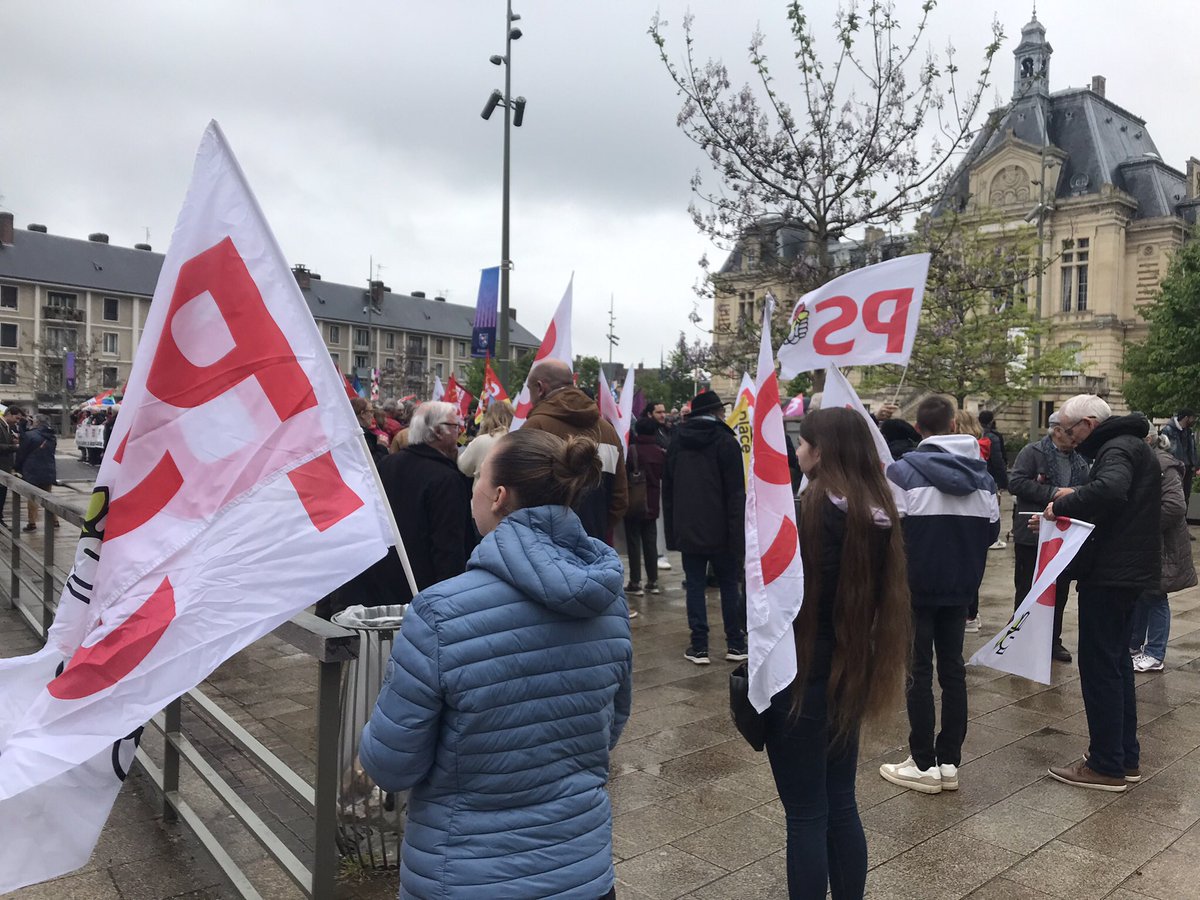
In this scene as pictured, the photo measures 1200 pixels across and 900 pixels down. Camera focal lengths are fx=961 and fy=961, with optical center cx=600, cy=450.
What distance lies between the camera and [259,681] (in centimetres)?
607

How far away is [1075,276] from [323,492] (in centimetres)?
6220

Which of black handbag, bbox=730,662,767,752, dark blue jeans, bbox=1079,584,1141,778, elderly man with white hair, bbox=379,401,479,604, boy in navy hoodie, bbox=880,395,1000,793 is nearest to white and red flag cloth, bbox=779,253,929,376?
boy in navy hoodie, bbox=880,395,1000,793

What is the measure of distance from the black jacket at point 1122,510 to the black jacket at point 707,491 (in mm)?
2686

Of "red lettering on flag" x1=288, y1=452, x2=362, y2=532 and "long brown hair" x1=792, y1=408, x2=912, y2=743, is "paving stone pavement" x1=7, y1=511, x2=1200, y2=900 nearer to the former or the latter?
"long brown hair" x1=792, y1=408, x2=912, y2=743

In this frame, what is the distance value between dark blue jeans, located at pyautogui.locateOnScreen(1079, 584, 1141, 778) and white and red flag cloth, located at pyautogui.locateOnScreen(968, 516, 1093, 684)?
0.82 ft

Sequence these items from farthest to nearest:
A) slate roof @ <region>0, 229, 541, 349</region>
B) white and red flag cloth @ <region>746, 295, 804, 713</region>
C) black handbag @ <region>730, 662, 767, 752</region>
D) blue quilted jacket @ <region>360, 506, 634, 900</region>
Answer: slate roof @ <region>0, 229, 541, 349</region> < black handbag @ <region>730, 662, 767, 752</region> < white and red flag cloth @ <region>746, 295, 804, 713</region> < blue quilted jacket @ <region>360, 506, 634, 900</region>

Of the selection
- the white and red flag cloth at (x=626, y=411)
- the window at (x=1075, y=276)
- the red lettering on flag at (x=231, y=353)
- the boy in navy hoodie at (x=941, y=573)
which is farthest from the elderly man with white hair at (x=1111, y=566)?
the window at (x=1075, y=276)

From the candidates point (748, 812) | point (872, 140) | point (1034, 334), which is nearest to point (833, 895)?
point (748, 812)

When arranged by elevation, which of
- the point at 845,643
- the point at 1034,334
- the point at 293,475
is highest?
the point at 1034,334

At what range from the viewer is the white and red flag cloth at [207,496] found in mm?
2309

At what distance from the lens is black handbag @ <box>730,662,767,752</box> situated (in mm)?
3012

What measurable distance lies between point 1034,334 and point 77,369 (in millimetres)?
68957

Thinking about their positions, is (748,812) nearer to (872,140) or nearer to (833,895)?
(833,895)

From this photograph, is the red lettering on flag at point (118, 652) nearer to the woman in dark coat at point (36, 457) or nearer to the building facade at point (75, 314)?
the woman in dark coat at point (36, 457)
